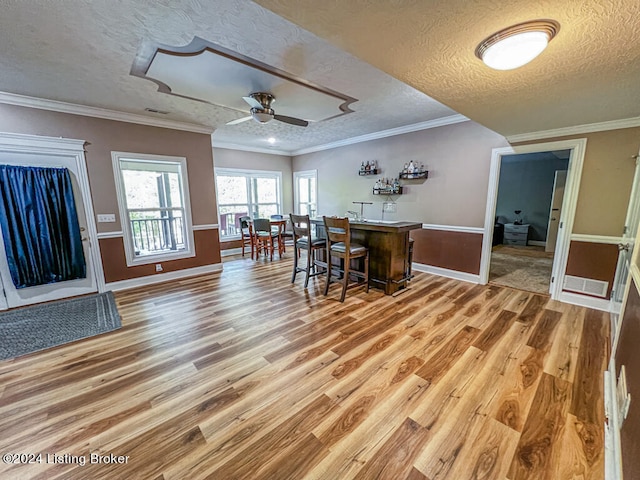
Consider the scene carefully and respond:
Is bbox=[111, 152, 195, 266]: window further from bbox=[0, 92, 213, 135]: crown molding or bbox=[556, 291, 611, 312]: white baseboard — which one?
bbox=[556, 291, 611, 312]: white baseboard

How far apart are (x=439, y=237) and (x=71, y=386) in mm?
4699

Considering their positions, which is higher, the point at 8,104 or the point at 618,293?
the point at 8,104

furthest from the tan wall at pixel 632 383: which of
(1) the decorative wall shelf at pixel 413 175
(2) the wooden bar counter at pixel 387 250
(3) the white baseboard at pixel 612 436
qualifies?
(1) the decorative wall shelf at pixel 413 175

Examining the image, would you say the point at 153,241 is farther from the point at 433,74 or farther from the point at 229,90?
the point at 433,74

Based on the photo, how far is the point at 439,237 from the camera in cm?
425

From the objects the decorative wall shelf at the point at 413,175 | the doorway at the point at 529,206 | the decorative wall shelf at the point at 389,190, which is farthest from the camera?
the doorway at the point at 529,206

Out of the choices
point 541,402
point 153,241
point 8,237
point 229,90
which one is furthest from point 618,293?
point 8,237

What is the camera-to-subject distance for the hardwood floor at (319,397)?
1.30 metres

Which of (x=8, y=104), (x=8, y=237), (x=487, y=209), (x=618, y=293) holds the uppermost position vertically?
(x=8, y=104)

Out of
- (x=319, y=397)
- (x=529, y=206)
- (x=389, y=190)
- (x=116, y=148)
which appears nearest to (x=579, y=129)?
(x=389, y=190)

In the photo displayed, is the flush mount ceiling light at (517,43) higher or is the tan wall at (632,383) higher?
the flush mount ceiling light at (517,43)

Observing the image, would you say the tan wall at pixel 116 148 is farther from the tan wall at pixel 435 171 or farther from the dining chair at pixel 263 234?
the tan wall at pixel 435 171

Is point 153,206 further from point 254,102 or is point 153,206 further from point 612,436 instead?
point 612,436

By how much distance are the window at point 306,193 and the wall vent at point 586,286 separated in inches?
188
